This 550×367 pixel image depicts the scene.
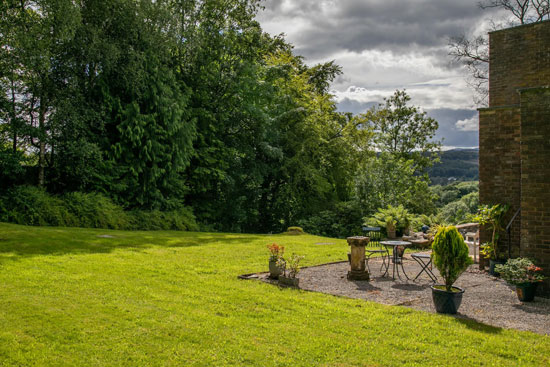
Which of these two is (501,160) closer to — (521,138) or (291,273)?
(521,138)

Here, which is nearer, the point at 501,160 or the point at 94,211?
the point at 501,160

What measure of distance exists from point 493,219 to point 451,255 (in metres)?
3.69

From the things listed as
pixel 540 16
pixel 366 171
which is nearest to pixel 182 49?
pixel 366 171

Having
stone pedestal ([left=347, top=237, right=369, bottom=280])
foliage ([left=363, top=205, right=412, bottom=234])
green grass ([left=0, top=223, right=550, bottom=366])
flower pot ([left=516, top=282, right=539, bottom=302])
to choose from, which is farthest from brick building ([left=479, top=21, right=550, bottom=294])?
foliage ([left=363, top=205, right=412, bottom=234])

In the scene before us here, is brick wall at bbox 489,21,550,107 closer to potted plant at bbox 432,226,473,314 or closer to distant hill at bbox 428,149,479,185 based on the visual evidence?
potted plant at bbox 432,226,473,314

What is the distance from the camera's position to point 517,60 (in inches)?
409

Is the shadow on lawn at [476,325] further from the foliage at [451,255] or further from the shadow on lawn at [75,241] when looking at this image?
the shadow on lawn at [75,241]

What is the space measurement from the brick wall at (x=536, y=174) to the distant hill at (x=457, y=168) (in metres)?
53.2

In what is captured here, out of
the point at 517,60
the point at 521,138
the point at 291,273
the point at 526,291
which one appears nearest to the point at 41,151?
the point at 291,273

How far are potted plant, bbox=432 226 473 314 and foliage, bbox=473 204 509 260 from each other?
3.42m

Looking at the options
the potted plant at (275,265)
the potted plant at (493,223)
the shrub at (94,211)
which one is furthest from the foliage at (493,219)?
the shrub at (94,211)

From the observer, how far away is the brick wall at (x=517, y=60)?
1009 cm

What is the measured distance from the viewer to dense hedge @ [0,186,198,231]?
1456 centimetres

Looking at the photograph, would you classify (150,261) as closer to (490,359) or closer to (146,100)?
(490,359)
